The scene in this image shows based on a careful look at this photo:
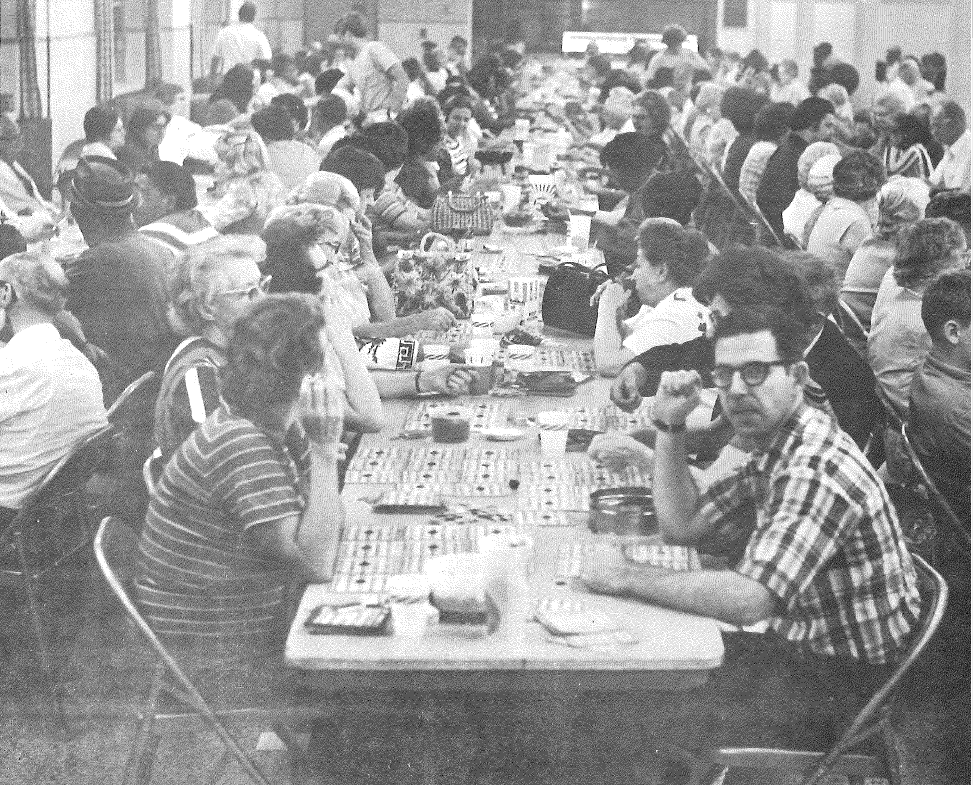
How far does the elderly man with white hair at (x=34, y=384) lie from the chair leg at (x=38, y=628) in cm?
32

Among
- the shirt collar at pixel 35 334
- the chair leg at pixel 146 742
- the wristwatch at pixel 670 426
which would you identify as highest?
the shirt collar at pixel 35 334

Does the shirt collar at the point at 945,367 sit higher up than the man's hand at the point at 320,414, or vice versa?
the man's hand at the point at 320,414

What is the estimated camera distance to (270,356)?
9.53 feet

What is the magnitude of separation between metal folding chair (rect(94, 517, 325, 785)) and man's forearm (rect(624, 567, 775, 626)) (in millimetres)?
641

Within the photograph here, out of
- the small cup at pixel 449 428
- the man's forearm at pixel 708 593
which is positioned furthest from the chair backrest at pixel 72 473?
the man's forearm at pixel 708 593

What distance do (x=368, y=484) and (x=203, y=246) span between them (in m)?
1.03

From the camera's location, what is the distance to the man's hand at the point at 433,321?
5.19 m

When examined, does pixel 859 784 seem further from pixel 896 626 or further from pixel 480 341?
pixel 480 341

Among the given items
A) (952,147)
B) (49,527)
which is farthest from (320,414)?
(952,147)

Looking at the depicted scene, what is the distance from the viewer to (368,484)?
3383 mm

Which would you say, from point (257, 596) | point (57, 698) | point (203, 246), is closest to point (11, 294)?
point (203, 246)

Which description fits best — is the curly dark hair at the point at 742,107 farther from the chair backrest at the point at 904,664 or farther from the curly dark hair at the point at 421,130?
the chair backrest at the point at 904,664

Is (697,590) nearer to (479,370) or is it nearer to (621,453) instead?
(621,453)

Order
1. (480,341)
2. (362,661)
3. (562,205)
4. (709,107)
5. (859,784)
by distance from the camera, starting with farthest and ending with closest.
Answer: (709,107), (562,205), (480,341), (859,784), (362,661)
